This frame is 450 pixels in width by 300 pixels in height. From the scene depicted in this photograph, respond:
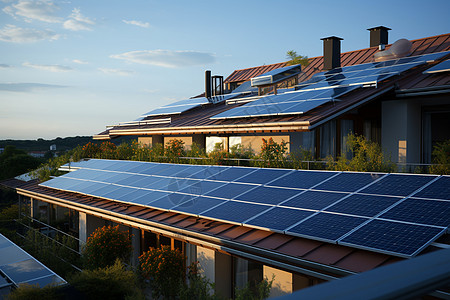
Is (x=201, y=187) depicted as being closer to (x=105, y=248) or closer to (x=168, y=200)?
(x=168, y=200)

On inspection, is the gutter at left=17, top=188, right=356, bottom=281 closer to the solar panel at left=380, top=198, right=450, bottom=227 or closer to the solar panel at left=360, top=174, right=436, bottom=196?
the solar panel at left=380, top=198, right=450, bottom=227

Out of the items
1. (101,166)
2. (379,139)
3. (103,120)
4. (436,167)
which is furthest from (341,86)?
(103,120)

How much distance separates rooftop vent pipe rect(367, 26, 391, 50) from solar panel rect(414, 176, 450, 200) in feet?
58.3

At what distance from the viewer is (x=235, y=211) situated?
11773mm

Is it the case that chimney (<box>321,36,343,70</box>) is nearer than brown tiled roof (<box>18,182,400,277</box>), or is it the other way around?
brown tiled roof (<box>18,182,400,277</box>)

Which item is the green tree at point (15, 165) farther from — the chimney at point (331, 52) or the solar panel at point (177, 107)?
the chimney at point (331, 52)

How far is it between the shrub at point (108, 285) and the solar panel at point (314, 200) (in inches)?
204

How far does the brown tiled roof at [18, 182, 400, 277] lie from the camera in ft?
26.2

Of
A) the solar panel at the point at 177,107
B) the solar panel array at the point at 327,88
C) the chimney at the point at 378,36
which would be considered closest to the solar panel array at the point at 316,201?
the solar panel array at the point at 327,88

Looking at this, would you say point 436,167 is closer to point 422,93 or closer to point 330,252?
point 422,93

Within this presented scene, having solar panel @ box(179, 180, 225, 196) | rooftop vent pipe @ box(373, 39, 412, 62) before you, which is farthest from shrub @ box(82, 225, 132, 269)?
rooftop vent pipe @ box(373, 39, 412, 62)

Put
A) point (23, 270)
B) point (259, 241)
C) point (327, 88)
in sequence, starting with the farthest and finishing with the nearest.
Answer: point (327, 88)
point (23, 270)
point (259, 241)

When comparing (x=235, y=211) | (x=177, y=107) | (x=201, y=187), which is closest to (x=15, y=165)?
(x=177, y=107)

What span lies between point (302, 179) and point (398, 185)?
3.20 m
